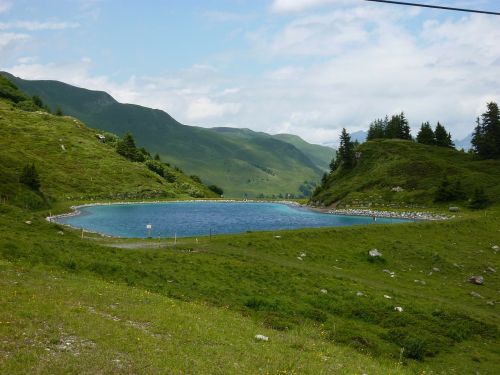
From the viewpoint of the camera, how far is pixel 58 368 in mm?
14594

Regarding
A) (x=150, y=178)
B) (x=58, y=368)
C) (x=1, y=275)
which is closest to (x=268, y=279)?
(x=1, y=275)

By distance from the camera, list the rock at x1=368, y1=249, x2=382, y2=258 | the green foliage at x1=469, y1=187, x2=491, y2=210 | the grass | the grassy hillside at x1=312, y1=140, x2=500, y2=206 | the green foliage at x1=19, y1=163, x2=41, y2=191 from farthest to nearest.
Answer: the grassy hillside at x1=312, y1=140, x2=500, y2=206 → the green foliage at x1=469, y1=187, x2=491, y2=210 → the green foliage at x1=19, y1=163, x2=41, y2=191 → the rock at x1=368, y1=249, x2=382, y2=258 → the grass

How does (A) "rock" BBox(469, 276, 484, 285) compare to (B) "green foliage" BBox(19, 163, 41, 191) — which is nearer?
(A) "rock" BBox(469, 276, 484, 285)

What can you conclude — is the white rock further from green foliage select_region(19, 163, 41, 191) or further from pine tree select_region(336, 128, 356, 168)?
pine tree select_region(336, 128, 356, 168)

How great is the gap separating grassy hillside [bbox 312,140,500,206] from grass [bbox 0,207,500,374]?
72709 mm

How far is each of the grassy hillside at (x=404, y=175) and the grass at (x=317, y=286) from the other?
72.7 meters

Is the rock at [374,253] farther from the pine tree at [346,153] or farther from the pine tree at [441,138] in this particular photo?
the pine tree at [441,138]

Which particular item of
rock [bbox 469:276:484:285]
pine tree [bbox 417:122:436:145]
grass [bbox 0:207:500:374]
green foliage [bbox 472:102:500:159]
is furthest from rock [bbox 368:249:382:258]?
pine tree [bbox 417:122:436:145]

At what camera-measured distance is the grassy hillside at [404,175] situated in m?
122

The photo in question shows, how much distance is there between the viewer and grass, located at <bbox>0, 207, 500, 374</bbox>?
→ 89.4 feet

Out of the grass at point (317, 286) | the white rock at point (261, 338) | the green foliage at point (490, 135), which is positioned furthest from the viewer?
the green foliage at point (490, 135)

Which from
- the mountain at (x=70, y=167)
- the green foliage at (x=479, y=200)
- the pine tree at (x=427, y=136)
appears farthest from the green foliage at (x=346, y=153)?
the mountain at (x=70, y=167)

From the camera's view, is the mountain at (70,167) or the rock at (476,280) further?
the mountain at (70,167)

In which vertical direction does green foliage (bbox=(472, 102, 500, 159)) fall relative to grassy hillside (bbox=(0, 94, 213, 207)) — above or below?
above
